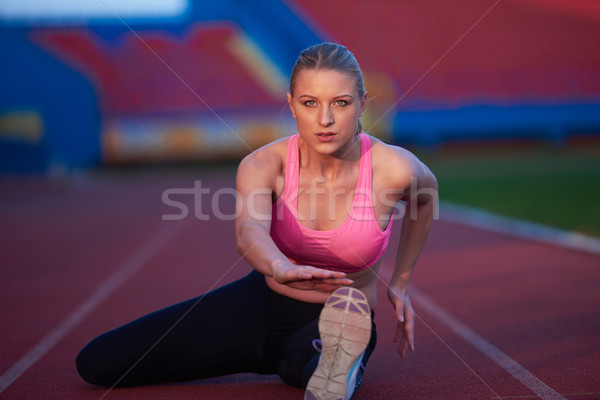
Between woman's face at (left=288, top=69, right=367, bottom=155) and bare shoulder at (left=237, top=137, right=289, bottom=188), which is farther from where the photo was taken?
bare shoulder at (left=237, top=137, right=289, bottom=188)

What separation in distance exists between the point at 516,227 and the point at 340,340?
6953mm

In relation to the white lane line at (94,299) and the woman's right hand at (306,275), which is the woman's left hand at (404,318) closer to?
the woman's right hand at (306,275)

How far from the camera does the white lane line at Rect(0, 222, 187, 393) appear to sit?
377 centimetres

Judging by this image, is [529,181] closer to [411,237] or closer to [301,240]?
[411,237]

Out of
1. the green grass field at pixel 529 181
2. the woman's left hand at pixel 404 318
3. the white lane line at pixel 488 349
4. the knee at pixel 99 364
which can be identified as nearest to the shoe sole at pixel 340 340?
the woman's left hand at pixel 404 318

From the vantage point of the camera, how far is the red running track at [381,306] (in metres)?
3.21

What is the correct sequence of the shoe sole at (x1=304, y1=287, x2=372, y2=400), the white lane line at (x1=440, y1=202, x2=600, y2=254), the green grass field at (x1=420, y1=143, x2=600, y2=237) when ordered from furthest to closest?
the green grass field at (x1=420, y1=143, x2=600, y2=237), the white lane line at (x1=440, y1=202, x2=600, y2=254), the shoe sole at (x1=304, y1=287, x2=372, y2=400)

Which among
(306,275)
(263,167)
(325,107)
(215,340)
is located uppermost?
(325,107)

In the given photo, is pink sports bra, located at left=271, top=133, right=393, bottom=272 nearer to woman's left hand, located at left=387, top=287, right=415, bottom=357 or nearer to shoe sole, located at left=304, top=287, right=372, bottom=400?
woman's left hand, located at left=387, top=287, right=415, bottom=357

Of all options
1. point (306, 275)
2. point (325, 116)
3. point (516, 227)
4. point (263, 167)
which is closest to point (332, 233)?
point (263, 167)

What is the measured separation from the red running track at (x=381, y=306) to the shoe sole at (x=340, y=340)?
62cm

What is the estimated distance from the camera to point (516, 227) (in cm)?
885

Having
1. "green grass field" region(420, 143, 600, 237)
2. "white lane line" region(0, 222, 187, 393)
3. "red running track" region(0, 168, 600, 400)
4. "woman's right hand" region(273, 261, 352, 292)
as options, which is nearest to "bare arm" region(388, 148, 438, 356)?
"red running track" region(0, 168, 600, 400)

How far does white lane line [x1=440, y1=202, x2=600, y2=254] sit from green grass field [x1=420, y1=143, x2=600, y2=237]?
10.5 inches
